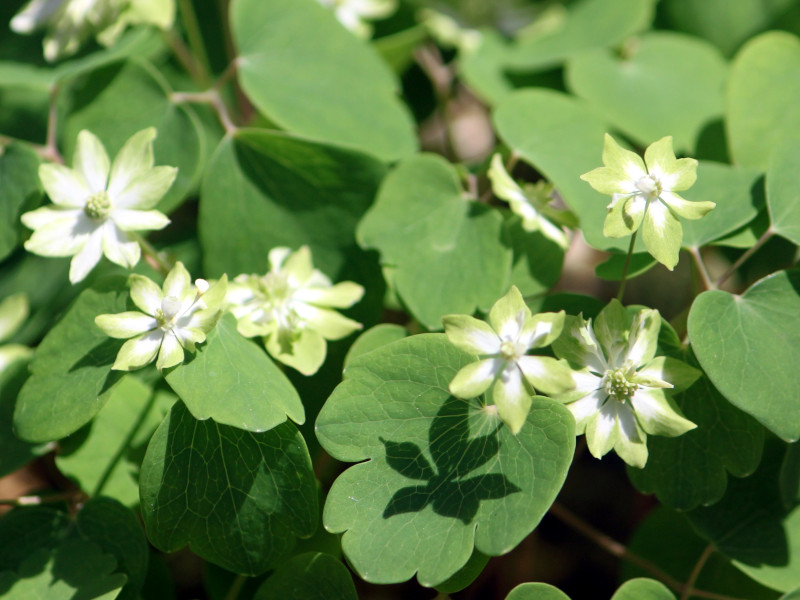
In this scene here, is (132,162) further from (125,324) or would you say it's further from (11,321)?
(11,321)

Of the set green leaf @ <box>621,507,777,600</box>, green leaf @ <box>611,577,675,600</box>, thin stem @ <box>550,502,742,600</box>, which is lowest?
green leaf @ <box>621,507,777,600</box>

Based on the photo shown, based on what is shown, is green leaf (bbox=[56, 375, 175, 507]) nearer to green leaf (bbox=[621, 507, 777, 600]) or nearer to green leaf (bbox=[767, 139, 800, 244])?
green leaf (bbox=[621, 507, 777, 600])

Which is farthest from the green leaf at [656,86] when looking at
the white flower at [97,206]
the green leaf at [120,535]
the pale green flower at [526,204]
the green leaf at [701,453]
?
the green leaf at [120,535]

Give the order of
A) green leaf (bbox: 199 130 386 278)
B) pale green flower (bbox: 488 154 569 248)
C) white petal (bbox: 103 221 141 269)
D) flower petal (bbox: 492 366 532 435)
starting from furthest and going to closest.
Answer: green leaf (bbox: 199 130 386 278)
pale green flower (bbox: 488 154 569 248)
white petal (bbox: 103 221 141 269)
flower petal (bbox: 492 366 532 435)

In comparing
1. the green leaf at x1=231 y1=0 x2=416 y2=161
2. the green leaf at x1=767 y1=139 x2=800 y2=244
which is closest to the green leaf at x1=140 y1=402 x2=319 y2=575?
the green leaf at x1=231 y1=0 x2=416 y2=161

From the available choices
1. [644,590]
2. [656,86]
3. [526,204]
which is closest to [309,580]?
[644,590]

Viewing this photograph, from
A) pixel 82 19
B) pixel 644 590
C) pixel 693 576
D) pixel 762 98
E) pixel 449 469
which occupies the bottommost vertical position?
pixel 693 576

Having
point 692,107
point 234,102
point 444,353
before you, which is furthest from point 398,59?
point 444,353
